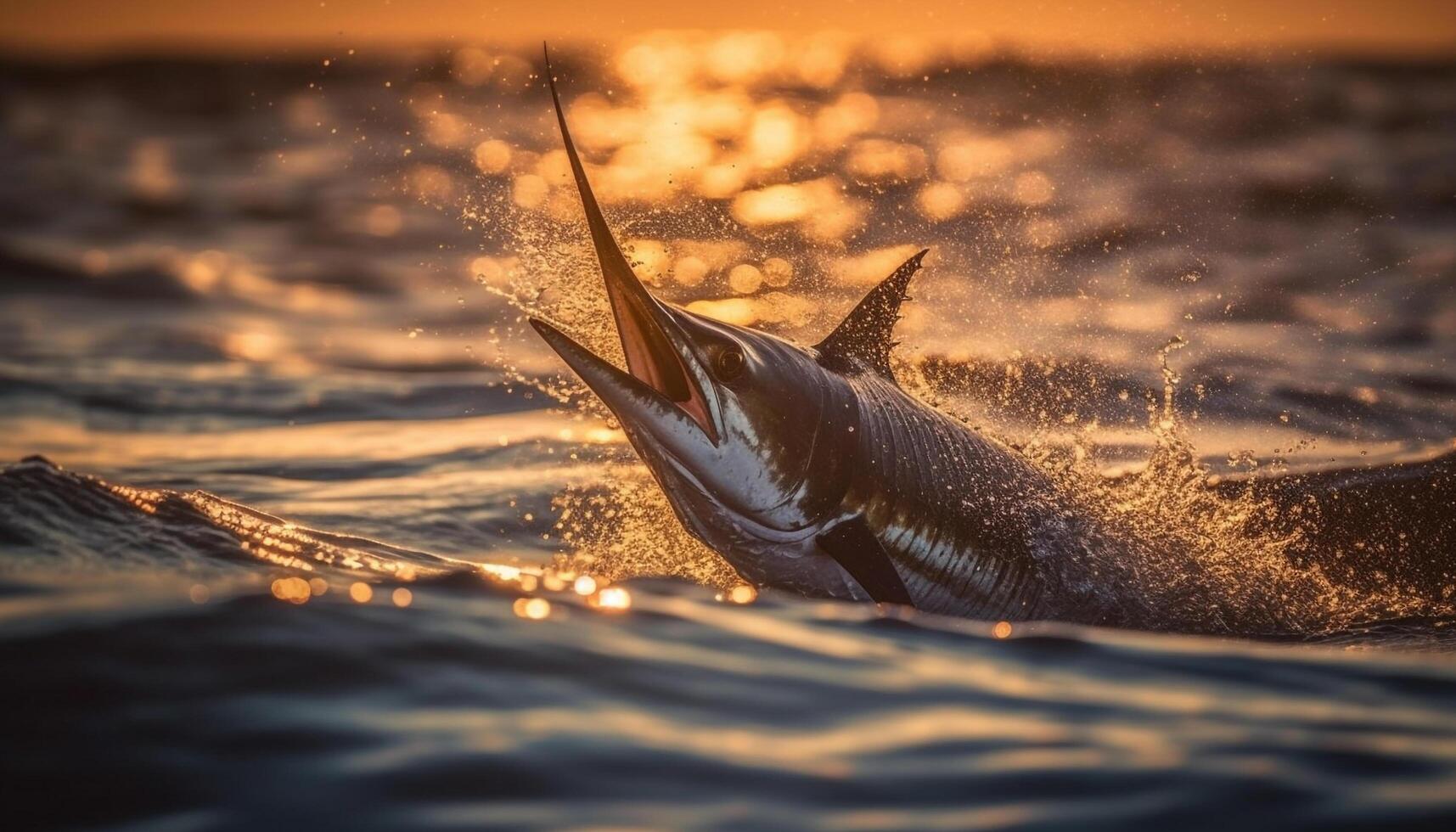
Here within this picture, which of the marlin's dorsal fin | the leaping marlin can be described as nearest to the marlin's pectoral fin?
the leaping marlin

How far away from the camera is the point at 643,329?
5094mm

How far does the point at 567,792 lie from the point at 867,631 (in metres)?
1.52

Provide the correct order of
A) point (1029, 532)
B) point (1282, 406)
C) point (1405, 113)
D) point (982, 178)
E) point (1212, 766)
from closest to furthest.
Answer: point (1212, 766) < point (1029, 532) < point (1282, 406) < point (982, 178) < point (1405, 113)

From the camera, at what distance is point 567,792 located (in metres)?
3.07

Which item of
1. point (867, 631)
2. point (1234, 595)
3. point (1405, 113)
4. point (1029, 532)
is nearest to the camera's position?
point (867, 631)

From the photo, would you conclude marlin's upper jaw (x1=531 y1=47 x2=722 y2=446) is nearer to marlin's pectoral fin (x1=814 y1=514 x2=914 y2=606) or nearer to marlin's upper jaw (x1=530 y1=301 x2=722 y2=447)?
marlin's upper jaw (x1=530 y1=301 x2=722 y2=447)

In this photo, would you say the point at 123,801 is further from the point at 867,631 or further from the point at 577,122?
the point at 577,122

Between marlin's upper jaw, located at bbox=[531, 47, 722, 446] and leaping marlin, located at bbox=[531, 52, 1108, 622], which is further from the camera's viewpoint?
leaping marlin, located at bbox=[531, 52, 1108, 622]

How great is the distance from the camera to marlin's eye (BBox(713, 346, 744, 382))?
16.8 ft

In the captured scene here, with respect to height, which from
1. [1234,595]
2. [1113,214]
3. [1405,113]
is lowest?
[1234,595]

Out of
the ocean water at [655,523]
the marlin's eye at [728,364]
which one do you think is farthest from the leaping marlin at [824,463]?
the ocean water at [655,523]

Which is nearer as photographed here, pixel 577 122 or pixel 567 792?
pixel 567 792

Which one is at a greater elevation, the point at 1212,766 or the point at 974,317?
the point at 974,317

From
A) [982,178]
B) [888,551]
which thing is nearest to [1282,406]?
[888,551]
